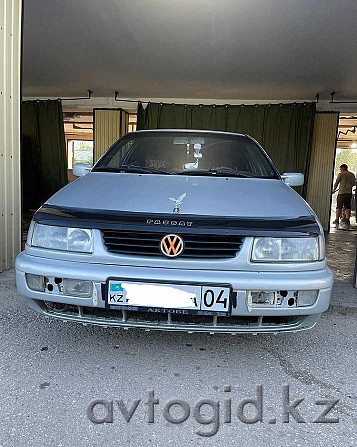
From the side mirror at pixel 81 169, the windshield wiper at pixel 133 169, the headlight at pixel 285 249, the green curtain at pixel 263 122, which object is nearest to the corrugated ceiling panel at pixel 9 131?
the side mirror at pixel 81 169

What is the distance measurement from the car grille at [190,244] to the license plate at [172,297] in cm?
16

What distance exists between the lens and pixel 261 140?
8914 millimetres

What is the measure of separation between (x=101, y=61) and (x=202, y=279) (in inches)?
223

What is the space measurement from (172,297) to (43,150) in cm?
929

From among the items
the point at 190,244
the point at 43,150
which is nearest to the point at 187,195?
the point at 190,244

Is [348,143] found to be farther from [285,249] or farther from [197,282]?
[197,282]

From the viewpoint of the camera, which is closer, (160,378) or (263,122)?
(160,378)

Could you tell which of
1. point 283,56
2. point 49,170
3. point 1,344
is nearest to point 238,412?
point 1,344

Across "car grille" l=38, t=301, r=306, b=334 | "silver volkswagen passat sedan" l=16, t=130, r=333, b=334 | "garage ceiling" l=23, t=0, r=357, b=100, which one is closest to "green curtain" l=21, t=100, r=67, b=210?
"garage ceiling" l=23, t=0, r=357, b=100

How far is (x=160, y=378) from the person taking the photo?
6.10 ft

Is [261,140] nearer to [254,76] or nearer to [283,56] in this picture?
[254,76]

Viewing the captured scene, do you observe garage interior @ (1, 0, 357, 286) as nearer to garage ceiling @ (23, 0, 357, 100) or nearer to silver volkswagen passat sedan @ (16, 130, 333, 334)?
garage ceiling @ (23, 0, 357, 100)

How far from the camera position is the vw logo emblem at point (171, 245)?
1771 millimetres

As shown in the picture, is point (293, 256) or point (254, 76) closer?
point (293, 256)
